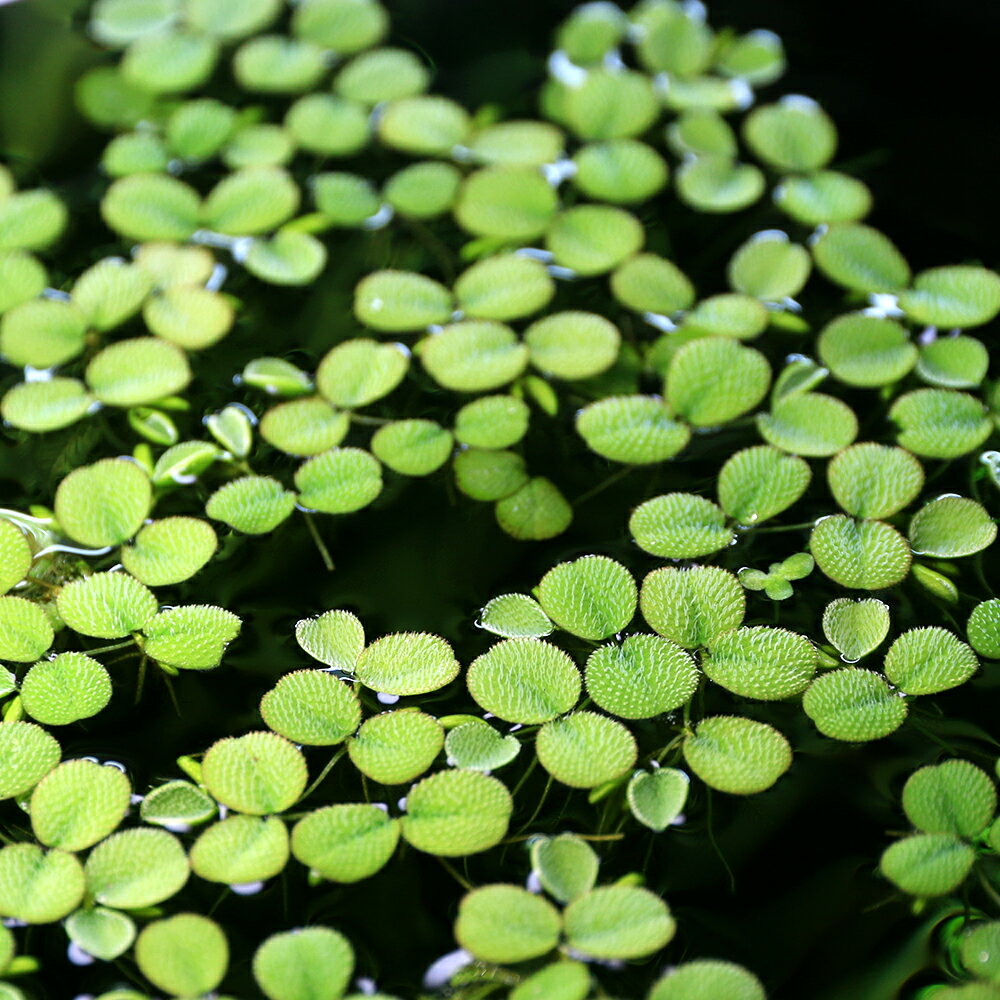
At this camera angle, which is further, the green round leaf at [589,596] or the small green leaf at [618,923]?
the green round leaf at [589,596]

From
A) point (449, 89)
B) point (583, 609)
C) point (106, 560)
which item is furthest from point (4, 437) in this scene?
point (449, 89)

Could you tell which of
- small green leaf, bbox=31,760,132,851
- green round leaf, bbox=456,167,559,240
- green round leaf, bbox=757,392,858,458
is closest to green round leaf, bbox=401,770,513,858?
small green leaf, bbox=31,760,132,851

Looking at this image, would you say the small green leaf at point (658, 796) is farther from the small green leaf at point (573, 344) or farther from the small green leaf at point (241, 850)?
the small green leaf at point (573, 344)

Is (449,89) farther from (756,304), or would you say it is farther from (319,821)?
(319,821)

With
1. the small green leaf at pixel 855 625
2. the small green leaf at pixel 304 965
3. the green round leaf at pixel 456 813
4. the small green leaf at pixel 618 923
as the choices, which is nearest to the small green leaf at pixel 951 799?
the small green leaf at pixel 855 625

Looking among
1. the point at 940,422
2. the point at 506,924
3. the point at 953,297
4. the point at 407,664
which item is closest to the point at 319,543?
the point at 407,664

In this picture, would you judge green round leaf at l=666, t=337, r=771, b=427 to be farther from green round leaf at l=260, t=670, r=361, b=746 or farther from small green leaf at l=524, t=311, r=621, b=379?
green round leaf at l=260, t=670, r=361, b=746
